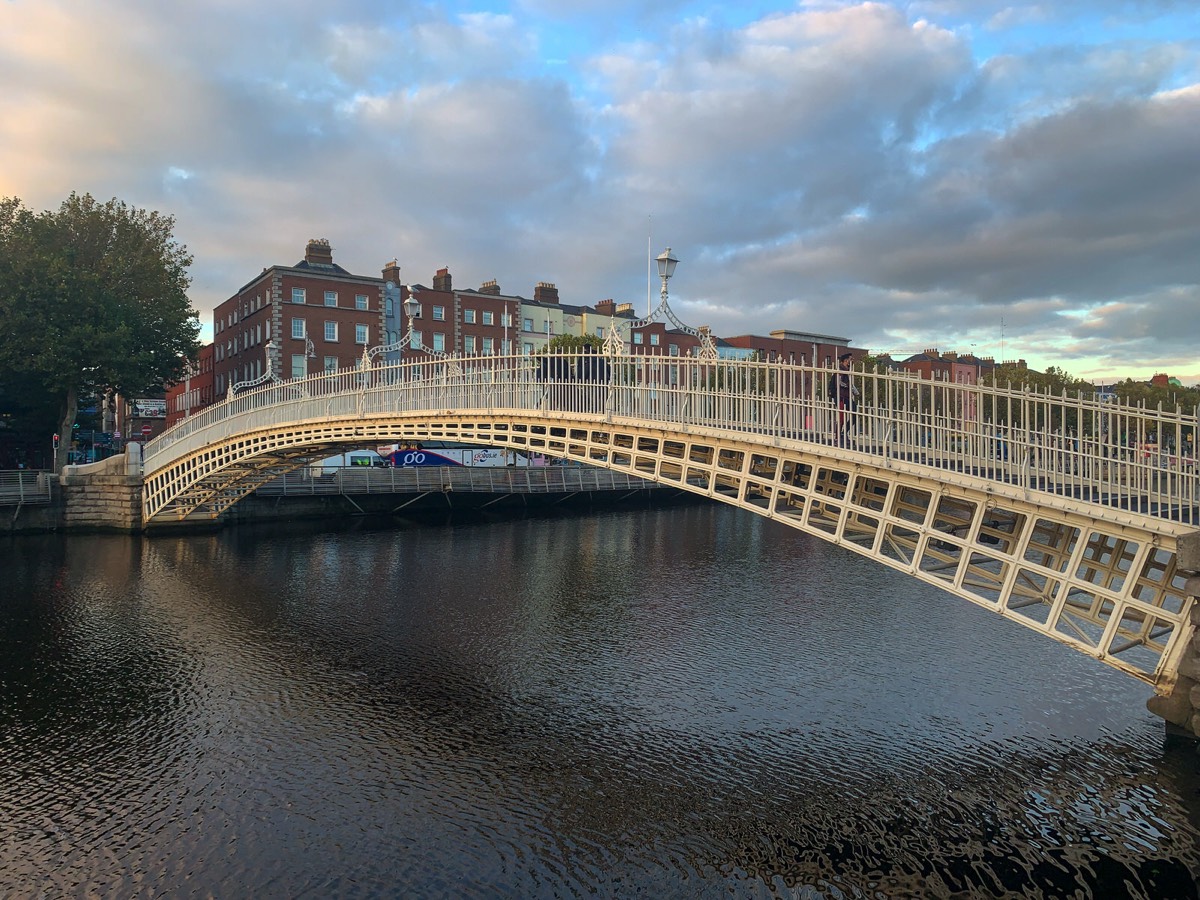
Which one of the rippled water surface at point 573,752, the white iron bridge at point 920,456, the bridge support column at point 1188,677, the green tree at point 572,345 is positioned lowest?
the rippled water surface at point 573,752

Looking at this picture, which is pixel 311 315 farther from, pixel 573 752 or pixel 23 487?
pixel 573 752

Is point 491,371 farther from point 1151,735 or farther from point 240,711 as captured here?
point 1151,735

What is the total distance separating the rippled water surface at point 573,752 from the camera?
8.19 meters

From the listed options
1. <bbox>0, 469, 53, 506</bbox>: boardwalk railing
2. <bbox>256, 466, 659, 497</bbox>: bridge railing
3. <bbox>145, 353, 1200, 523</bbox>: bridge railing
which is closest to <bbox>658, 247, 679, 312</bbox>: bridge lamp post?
<bbox>145, 353, 1200, 523</bbox>: bridge railing

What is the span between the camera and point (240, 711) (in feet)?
41.5

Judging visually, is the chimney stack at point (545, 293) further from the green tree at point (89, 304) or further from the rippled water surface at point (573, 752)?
the rippled water surface at point (573, 752)

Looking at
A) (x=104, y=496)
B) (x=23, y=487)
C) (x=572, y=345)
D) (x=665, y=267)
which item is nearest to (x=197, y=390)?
(x=104, y=496)

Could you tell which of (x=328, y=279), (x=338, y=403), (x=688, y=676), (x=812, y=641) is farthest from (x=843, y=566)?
(x=328, y=279)

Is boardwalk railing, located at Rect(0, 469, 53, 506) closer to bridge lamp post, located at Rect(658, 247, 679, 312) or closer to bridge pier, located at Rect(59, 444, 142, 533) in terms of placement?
bridge pier, located at Rect(59, 444, 142, 533)

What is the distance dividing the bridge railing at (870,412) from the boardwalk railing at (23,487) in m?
17.9

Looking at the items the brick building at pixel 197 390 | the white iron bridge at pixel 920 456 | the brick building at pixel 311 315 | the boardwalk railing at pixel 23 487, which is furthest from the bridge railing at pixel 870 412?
the brick building at pixel 197 390

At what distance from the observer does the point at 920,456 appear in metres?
11.2

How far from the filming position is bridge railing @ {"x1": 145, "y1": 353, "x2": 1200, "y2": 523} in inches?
375

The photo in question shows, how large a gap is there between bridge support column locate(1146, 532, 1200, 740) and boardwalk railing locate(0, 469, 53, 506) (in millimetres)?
36171
